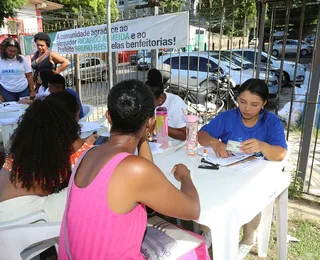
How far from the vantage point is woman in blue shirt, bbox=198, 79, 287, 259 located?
197cm

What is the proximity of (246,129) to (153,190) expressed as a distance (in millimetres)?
1317

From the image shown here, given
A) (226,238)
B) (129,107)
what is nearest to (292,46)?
(226,238)

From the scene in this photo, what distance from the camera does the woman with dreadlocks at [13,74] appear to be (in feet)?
13.8

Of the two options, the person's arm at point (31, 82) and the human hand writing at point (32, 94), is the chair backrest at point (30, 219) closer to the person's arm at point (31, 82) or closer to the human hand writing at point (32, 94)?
the human hand writing at point (32, 94)

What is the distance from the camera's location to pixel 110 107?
115 cm

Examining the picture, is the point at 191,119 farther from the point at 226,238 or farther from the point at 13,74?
the point at 13,74

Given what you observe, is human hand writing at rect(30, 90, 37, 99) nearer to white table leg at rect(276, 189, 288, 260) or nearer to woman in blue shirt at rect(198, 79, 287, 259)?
woman in blue shirt at rect(198, 79, 287, 259)

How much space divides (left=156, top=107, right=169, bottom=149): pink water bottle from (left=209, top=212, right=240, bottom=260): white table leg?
87 cm

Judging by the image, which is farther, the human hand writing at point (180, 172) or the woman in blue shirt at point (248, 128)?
the woman in blue shirt at point (248, 128)

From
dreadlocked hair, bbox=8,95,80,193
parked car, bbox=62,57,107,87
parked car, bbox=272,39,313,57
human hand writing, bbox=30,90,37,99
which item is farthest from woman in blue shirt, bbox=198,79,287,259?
parked car, bbox=62,57,107,87

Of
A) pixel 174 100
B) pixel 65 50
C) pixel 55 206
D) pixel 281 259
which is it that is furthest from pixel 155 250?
pixel 65 50

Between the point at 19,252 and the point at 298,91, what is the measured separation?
582cm

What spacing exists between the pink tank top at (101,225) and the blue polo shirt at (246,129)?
1264 millimetres

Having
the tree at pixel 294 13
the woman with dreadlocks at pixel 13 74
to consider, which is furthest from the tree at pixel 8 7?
the tree at pixel 294 13
